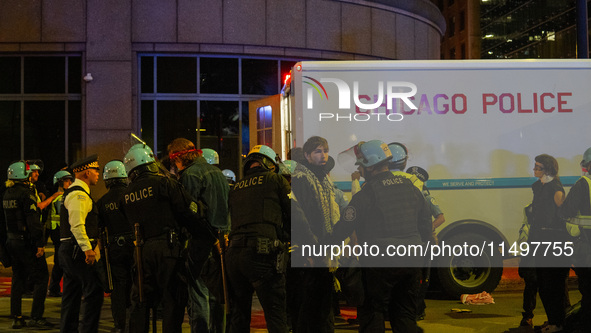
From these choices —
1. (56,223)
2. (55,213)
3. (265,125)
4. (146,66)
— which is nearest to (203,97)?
(146,66)

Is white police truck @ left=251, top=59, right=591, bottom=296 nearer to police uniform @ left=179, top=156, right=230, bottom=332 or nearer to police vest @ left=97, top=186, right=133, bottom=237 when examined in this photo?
police uniform @ left=179, top=156, right=230, bottom=332

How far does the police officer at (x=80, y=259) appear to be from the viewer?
25.3 ft

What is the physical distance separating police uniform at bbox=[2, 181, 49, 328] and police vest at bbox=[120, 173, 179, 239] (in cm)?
299

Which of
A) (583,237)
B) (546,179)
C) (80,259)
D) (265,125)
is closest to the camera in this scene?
(80,259)

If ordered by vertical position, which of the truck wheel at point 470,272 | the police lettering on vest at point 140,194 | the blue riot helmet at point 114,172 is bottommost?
the truck wheel at point 470,272

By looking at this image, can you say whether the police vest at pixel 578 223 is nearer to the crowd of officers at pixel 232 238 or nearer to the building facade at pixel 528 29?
the crowd of officers at pixel 232 238

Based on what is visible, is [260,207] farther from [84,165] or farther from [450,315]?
[450,315]

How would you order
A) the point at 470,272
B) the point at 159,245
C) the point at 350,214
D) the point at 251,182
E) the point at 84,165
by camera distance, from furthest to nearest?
the point at 470,272 → the point at 84,165 → the point at 159,245 → the point at 251,182 → the point at 350,214

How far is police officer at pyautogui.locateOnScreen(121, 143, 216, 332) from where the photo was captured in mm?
7004

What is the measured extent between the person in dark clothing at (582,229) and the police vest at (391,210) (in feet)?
7.77

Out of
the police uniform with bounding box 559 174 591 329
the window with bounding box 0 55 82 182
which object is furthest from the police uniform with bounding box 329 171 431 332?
the window with bounding box 0 55 82 182

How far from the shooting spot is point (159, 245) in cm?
702

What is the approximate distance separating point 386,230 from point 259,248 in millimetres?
1154

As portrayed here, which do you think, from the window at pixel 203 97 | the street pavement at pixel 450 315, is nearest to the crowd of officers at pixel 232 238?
the street pavement at pixel 450 315
